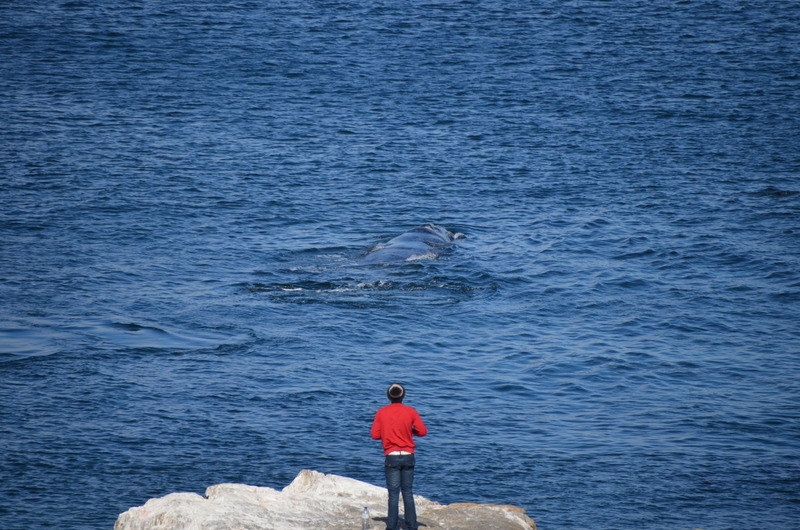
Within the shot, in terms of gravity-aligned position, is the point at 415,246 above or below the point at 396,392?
below

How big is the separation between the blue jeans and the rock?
0.53m

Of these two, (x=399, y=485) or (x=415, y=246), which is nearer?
(x=399, y=485)

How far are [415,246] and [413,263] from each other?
183cm

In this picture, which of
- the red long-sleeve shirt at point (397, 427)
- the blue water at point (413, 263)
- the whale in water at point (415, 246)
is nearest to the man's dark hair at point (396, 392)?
the red long-sleeve shirt at point (397, 427)

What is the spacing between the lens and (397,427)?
15.5m

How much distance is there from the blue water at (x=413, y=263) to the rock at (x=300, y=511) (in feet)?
12.3

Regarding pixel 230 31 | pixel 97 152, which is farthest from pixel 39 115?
pixel 230 31

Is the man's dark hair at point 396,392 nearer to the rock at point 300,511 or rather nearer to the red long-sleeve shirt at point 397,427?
the red long-sleeve shirt at point 397,427

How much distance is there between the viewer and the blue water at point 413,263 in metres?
23.3

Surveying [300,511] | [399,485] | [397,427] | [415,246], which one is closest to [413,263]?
[415,246]

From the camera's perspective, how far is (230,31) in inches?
2785

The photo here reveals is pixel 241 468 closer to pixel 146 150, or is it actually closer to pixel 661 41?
pixel 146 150

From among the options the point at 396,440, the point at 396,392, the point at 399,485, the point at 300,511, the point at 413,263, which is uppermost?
the point at 396,392

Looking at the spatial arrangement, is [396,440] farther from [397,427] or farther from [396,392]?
[396,392]
